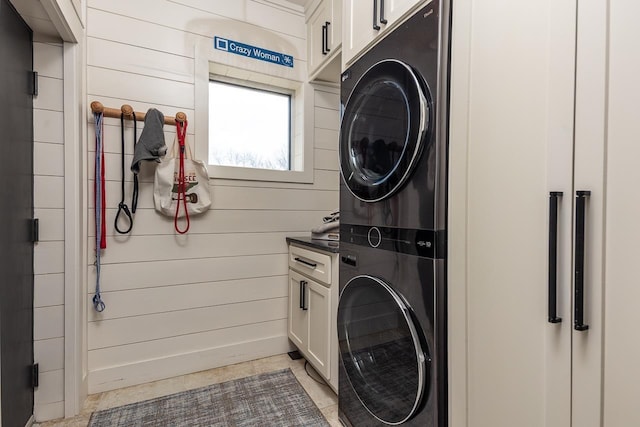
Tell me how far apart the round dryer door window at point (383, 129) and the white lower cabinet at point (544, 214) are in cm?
12

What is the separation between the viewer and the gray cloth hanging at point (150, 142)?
173cm

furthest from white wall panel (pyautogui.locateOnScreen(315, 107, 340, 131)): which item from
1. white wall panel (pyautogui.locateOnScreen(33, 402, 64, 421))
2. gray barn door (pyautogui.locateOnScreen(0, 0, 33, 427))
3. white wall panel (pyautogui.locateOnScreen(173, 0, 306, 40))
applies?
white wall panel (pyautogui.locateOnScreen(33, 402, 64, 421))

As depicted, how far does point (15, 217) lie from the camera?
1322 millimetres

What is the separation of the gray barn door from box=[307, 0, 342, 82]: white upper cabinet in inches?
59.9

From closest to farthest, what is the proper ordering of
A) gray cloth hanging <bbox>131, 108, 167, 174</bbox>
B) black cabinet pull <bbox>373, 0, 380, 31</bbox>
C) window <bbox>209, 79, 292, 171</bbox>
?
black cabinet pull <bbox>373, 0, 380, 31</bbox>, gray cloth hanging <bbox>131, 108, 167, 174</bbox>, window <bbox>209, 79, 292, 171</bbox>

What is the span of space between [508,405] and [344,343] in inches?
29.1

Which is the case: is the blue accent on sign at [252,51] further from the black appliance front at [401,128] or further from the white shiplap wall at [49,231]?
the black appliance front at [401,128]

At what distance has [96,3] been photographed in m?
1.75

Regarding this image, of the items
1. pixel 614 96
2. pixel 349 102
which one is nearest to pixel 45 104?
pixel 349 102

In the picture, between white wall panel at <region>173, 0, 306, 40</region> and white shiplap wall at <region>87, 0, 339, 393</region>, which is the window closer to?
white shiplap wall at <region>87, 0, 339, 393</region>

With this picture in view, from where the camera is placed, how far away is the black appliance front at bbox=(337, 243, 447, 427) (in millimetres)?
990

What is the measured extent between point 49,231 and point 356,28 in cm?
175

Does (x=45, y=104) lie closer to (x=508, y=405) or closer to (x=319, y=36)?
(x=319, y=36)

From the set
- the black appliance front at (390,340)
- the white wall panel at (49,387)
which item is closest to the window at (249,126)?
the black appliance front at (390,340)
